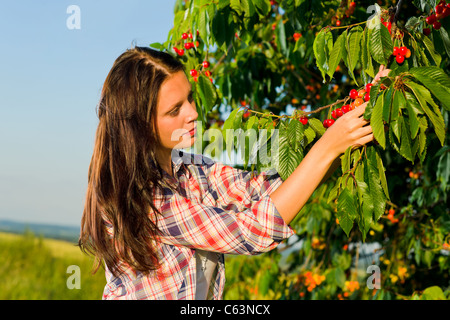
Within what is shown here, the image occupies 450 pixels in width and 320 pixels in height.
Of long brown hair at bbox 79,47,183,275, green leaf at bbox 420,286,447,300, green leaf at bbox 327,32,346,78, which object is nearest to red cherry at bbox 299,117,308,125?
green leaf at bbox 327,32,346,78

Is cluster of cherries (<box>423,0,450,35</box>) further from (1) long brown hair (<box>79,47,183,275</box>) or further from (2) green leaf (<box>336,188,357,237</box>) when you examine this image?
(1) long brown hair (<box>79,47,183,275</box>)

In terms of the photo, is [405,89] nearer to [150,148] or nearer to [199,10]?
[150,148]

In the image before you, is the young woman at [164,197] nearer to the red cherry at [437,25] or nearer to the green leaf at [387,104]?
the green leaf at [387,104]

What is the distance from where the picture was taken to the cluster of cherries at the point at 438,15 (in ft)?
4.71

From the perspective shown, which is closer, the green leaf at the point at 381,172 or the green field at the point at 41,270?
the green leaf at the point at 381,172

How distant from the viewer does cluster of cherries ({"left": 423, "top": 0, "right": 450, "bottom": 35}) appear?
1.44 m

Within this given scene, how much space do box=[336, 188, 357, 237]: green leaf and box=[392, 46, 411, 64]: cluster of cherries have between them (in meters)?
0.44

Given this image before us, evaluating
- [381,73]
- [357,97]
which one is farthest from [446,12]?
[357,97]

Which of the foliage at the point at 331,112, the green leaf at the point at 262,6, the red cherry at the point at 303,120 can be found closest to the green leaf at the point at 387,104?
the foliage at the point at 331,112

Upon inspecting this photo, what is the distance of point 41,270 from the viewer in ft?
19.6

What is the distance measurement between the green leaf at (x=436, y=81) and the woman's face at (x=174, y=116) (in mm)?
624

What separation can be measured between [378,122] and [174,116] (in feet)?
1.98

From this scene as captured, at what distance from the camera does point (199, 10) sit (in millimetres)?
1895

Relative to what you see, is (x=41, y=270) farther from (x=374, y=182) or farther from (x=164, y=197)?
(x=374, y=182)
